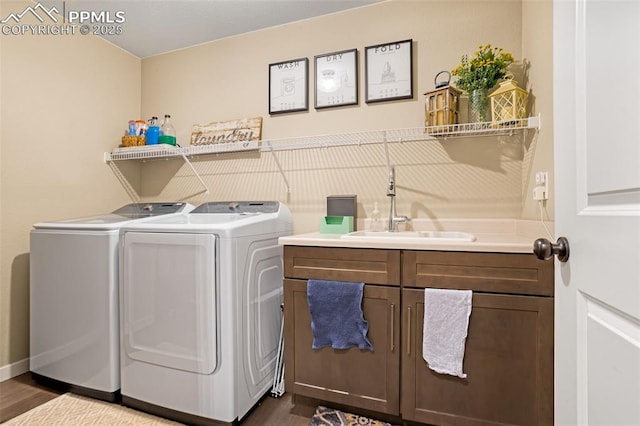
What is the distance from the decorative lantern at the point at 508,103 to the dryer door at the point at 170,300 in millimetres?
1585

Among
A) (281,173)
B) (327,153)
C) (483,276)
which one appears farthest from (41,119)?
(483,276)

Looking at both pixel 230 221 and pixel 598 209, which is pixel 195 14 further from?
pixel 598 209

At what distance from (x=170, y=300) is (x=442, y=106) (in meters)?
1.80

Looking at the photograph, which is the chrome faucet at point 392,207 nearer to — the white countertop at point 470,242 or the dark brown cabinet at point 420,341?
the white countertop at point 470,242

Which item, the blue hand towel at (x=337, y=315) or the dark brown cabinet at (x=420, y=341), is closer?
the dark brown cabinet at (x=420, y=341)

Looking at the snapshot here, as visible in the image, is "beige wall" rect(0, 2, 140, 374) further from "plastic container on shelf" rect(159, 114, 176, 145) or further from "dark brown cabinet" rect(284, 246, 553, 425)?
"dark brown cabinet" rect(284, 246, 553, 425)

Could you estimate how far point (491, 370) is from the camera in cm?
134

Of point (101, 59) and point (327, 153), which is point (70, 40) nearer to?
point (101, 59)

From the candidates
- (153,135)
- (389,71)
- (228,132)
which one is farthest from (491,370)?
(153,135)

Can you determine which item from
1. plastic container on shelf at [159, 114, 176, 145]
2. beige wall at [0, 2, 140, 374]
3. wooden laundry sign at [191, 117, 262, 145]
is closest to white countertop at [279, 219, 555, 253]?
wooden laundry sign at [191, 117, 262, 145]

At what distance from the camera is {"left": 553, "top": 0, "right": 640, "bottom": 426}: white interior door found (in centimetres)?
54

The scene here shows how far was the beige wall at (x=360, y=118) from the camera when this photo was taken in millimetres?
1885

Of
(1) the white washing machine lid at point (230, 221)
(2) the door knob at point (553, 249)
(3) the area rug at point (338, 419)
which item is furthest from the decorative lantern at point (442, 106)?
(3) the area rug at point (338, 419)

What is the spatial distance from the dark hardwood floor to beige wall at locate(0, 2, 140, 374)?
0.25 metres
